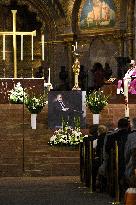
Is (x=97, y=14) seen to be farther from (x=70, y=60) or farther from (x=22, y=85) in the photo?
(x=22, y=85)

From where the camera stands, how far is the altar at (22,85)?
29.9m

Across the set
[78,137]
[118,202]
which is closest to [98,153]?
[118,202]

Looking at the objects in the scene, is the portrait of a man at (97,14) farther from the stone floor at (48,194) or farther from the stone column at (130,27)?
the stone floor at (48,194)

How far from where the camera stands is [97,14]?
3969 cm

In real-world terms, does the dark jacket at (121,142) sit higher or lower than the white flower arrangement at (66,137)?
higher

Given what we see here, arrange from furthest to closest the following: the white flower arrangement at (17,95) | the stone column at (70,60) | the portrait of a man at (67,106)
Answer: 1. the stone column at (70,60)
2. the white flower arrangement at (17,95)
3. the portrait of a man at (67,106)

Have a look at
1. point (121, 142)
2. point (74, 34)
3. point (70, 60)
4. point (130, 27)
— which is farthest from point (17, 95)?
point (121, 142)

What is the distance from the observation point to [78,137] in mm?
22359

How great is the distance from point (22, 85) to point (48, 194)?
48.9ft

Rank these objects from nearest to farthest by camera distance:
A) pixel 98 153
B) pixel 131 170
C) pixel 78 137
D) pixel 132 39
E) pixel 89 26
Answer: pixel 131 170 → pixel 98 153 → pixel 78 137 → pixel 132 39 → pixel 89 26

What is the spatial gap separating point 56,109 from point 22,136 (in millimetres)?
1717

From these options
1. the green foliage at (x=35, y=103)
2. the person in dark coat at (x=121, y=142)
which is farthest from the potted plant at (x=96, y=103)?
the person in dark coat at (x=121, y=142)

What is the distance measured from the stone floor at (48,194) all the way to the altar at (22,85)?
10.9 metres

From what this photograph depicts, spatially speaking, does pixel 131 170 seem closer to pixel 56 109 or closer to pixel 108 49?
pixel 56 109
